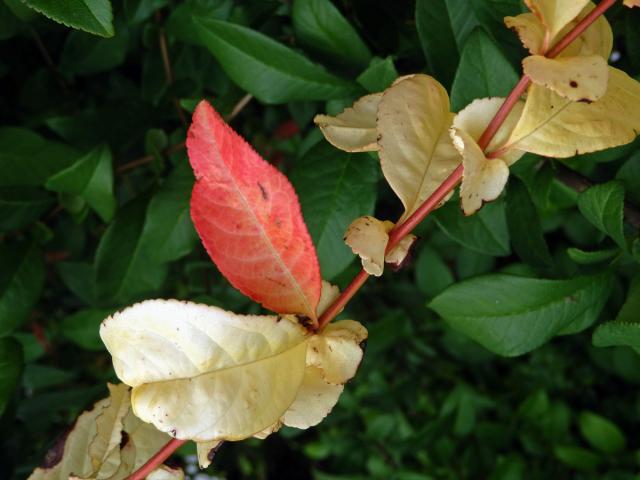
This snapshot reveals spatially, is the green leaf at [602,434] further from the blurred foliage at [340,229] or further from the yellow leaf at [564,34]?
the yellow leaf at [564,34]

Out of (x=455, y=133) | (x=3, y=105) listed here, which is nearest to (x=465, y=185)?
(x=455, y=133)

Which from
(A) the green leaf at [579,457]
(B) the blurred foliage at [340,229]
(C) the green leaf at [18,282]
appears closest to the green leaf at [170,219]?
(B) the blurred foliage at [340,229]

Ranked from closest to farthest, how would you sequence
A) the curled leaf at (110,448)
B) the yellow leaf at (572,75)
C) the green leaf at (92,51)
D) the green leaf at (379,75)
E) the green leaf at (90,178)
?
the yellow leaf at (572,75)
the curled leaf at (110,448)
the green leaf at (379,75)
the green leaf at (90,178)
the green leaf at (92,51)

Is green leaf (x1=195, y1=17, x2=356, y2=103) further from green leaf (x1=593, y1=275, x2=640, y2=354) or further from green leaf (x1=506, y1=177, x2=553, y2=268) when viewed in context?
green leaf (x1=593, y1=275, x2=640, y2=354)

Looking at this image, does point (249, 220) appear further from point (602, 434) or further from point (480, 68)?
point (602, 434)

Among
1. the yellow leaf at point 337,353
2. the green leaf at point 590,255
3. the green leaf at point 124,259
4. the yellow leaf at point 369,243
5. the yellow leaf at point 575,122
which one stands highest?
the yellow leaf at point 575,122

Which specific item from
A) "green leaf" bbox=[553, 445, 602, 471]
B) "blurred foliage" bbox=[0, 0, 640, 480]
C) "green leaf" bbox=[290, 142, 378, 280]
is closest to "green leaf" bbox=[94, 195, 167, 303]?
"blurred foliage" bbox=[0, 0, 640, 480]

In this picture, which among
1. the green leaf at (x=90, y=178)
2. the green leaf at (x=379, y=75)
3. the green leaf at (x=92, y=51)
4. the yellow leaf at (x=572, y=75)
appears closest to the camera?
the yellow leaf at (x=572, y=75)

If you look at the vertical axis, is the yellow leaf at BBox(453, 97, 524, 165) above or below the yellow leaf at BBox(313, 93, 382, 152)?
above

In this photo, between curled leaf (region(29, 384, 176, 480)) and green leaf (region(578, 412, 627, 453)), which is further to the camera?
green leaf (region(578, 412, 627, 453))
